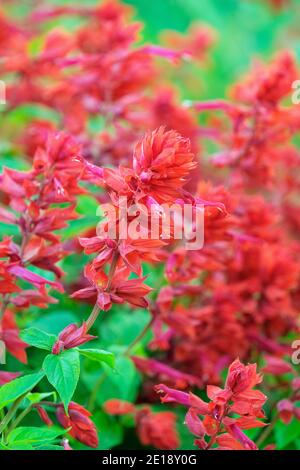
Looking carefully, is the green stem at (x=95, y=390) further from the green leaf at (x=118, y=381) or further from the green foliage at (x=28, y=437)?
the green foliage at (x=28, y=437)

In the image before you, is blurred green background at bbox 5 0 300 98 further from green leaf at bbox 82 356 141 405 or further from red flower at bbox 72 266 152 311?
red flower at bbox 72 266 152 311

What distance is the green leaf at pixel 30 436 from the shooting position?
0.83 m

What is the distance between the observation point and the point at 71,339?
0.84 metres

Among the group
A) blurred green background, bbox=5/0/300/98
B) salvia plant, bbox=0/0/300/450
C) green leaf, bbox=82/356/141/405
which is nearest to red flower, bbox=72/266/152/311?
salvia plant, bbox=0/0/300/450

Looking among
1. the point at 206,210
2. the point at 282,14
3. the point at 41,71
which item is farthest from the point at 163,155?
the point at 282,14

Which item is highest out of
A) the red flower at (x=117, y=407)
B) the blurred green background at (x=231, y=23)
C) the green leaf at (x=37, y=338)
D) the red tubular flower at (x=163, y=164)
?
the blurred green background at (x=231, y=23)

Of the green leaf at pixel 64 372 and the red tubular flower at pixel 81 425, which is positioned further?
the red tubular flower at pixel 81 425

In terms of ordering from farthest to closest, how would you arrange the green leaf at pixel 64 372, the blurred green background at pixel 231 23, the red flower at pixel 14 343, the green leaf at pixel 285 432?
1. the blurred green background at pixel 231 23
2. the green leaf at pixel 285 432
3. the red flower at pixel 14 343
4. the green leaf at pixel 64 372

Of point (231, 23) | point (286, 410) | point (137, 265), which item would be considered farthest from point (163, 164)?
point (231, 23)

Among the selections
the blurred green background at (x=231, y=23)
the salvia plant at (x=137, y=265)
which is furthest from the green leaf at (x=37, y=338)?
the blurred green background at (x=231, y=23)

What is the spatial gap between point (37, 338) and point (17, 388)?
0.06 meters

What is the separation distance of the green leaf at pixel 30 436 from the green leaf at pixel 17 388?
5 centimetres
